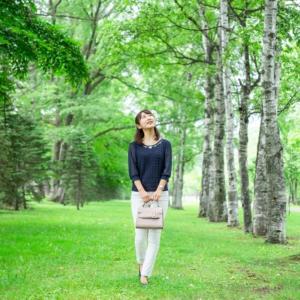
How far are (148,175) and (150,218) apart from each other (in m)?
0.60

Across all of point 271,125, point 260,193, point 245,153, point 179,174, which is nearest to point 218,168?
point 245,153

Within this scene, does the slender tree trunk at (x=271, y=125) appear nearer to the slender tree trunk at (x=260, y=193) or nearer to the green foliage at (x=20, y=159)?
the slender tree trunk at (x=260, y=193)

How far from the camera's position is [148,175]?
7.18 meters

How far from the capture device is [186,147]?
138 feet

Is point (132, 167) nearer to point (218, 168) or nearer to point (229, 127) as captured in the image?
point (229, 127)

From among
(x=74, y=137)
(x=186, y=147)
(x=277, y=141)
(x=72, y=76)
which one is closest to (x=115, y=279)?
(x=277, y=141)

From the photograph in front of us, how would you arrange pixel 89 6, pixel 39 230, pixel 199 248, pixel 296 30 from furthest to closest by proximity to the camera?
pixel 89 6 → pixel 39 230 → pixel 296 30 → pixel 199 248

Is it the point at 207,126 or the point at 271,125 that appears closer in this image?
the point at 271,125

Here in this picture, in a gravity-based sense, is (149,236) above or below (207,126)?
below

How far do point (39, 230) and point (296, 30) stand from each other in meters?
9.36

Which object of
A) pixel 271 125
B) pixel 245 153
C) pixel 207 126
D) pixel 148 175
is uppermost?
pixel 207 126

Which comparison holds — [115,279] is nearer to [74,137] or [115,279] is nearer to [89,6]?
[74,137]

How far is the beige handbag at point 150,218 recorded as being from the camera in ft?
22.8

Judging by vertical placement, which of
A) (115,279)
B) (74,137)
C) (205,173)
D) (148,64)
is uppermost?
(148,64)
